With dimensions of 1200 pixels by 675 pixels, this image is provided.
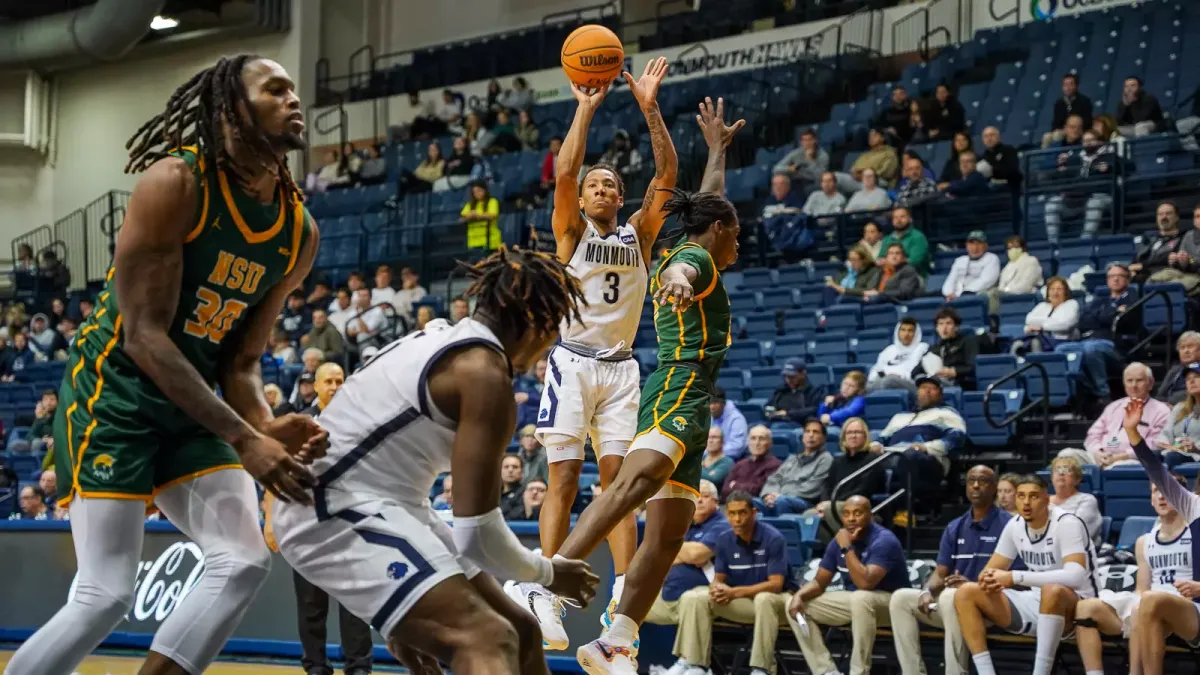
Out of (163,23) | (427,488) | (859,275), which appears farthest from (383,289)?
(427,488)

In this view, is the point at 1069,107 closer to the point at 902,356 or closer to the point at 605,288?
the point at 902,356

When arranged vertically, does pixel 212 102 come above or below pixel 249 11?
below

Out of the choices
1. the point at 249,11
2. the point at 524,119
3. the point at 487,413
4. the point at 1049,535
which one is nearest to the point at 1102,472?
the point at 1049,535

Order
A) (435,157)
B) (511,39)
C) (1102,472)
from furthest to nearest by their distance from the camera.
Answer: (511,39)
(435,157)
(1102,472)

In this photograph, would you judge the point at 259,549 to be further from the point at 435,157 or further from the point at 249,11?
the point at 249,11

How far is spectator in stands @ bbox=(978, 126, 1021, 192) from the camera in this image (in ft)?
49.2

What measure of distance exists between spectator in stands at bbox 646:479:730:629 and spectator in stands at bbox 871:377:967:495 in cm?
143

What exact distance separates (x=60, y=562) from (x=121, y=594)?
7977 mm

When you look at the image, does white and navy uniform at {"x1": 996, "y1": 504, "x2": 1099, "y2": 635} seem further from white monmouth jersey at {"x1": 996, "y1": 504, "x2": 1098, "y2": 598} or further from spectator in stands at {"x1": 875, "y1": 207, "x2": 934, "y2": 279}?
spectator in stands at {"x1": 875, "y1": 207, "x2": 934, "y2": 279}

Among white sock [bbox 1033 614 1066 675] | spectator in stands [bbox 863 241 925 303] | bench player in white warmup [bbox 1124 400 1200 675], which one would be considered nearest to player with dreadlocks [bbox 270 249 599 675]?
bench player in white warmup [bbox 1124 400 1200 675]

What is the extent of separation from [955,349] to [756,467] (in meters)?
2.19

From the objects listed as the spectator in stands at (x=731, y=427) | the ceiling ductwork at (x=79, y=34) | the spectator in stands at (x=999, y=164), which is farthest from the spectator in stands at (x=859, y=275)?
the ceiling ductwork at (x=79, y=34)

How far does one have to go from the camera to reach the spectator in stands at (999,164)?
1500 cm

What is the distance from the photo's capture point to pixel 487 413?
11.9 ft
